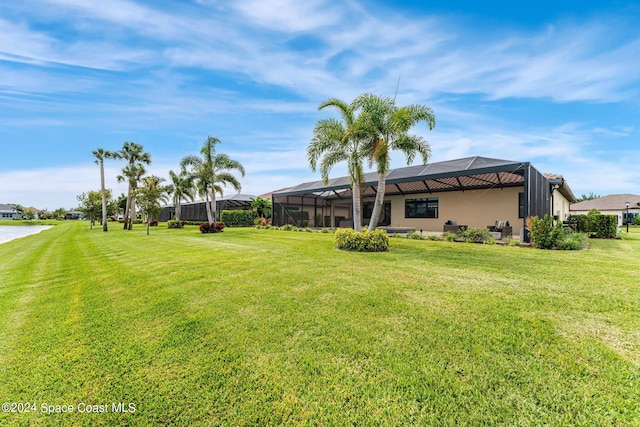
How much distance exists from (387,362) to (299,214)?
21.4 m

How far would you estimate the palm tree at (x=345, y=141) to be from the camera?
32.3ft

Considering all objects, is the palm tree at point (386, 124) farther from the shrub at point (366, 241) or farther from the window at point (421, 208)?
the window at point (421, 208)

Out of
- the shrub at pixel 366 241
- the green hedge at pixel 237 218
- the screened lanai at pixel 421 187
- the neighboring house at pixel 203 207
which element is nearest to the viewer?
the shrub at pixel 366 241

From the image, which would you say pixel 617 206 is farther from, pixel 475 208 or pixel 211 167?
pixel 211 167

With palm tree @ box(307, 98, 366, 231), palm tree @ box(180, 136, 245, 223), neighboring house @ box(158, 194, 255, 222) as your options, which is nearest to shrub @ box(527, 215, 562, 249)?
palm tree @ box(307, 98, 366, 231)

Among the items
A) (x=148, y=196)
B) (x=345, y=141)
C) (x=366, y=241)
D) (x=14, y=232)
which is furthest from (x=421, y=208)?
(x=14, y=232)

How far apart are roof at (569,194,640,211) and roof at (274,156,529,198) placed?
1194 inches

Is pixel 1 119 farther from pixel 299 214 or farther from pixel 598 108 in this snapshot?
pixel 598 108

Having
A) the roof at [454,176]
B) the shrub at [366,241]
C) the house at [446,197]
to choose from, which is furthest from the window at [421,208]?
the shrub at [366,241]

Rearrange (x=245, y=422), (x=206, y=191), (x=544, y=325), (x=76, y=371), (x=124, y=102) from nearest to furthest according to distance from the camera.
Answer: (x=245, y=422)
(x=76, y=371)
(x=544, y=325)
(x=124, y=102)
(x=206, y=191)

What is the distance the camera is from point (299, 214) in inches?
934

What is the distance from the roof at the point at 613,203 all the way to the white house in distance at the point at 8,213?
136174 mm

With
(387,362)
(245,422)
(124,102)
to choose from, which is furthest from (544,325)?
(124,102)

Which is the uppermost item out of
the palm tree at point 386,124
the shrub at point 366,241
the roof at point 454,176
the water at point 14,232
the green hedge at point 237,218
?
the palm tree at point 386,124
